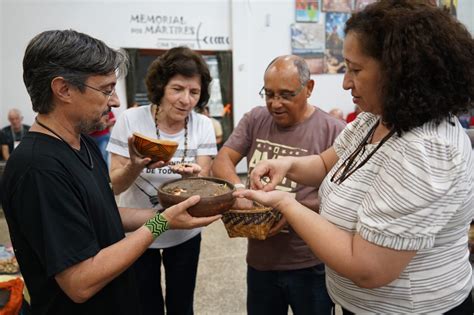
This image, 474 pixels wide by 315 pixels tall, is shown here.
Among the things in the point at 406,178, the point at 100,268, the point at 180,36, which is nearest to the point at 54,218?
the point at 100,268

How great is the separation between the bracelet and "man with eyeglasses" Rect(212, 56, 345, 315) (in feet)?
1.80

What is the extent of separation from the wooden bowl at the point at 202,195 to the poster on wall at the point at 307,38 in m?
5.85

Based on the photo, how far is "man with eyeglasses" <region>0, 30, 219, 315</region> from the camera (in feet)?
3.42

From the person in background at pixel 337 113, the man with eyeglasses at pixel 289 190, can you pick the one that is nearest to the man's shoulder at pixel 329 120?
the man with eyeglasses at pixel 289 190

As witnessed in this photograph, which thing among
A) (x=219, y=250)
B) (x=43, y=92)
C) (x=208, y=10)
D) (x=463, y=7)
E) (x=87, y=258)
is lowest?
(x=219, y=250)

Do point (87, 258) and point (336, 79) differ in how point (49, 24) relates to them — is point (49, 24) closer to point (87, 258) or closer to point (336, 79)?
point (336, 79)

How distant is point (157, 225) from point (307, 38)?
6.37 meters

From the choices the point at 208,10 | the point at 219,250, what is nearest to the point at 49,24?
A: the point at 208,10

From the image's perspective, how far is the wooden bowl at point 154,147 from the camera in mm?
1602

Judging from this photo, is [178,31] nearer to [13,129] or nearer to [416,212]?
[13,129]

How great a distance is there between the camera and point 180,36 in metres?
6.47

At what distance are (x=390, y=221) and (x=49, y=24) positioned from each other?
20.3ft

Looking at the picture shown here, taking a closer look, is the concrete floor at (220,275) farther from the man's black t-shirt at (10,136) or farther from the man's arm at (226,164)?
the man's black t-shirt at (10,136)

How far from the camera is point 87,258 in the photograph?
1.07 m
